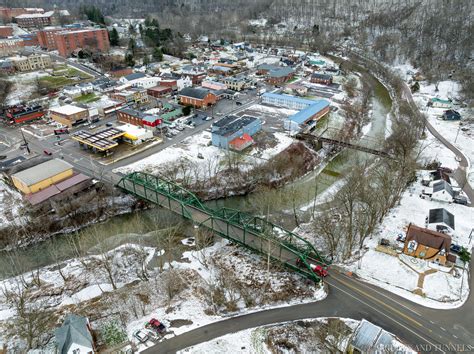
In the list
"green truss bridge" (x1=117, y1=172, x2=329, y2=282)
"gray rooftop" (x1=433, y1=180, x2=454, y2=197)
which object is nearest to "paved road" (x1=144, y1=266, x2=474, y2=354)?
"green truss bridge" (x1=117, y1=172, x2=329, y2=282)

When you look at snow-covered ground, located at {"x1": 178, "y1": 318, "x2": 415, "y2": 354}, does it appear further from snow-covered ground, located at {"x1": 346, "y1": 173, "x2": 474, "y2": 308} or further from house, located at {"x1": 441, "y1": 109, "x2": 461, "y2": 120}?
house, located at {"x1": 441, "y1": 109, "x2": 461, "y2": 120}

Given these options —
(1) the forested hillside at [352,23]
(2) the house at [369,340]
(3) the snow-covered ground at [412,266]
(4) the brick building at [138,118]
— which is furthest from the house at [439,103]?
(2) the house at [369,340]

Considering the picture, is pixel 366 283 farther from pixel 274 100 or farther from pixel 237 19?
pixel 237 19

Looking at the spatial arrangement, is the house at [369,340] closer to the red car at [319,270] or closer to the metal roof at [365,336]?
the metal roof at [365,336]

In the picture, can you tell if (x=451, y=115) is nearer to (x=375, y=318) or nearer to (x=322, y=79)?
(x=322, y=79)

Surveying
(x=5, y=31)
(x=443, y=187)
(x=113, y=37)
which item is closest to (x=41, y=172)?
(x=443, y=187)
